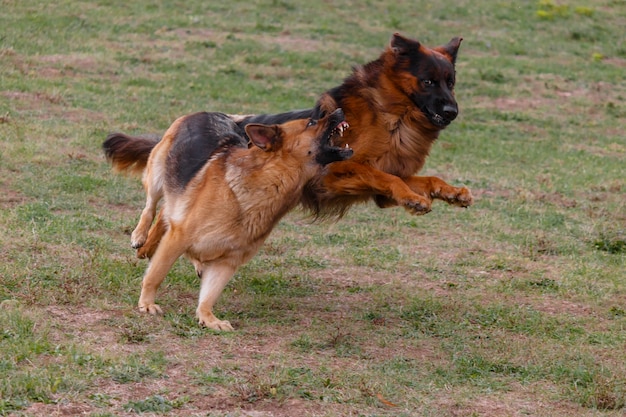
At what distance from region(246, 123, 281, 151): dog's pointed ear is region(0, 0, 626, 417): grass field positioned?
1322mm

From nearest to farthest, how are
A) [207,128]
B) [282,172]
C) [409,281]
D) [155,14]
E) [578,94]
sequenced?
[282,172] < [207,128] < [409,281] < [578,94] < [155,14]

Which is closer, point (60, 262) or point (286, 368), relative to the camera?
point (286, 368)

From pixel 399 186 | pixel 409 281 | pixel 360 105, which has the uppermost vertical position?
pixel 360 105

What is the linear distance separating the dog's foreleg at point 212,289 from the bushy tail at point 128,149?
6.64ft

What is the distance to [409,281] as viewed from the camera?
8703mm

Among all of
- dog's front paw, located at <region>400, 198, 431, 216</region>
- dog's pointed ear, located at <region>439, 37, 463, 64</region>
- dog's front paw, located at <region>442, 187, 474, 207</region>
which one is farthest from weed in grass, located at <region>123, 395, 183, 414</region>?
dog's pointed ear, located at <region>439, 37, 463, 64</region>

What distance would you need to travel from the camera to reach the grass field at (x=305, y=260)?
18.8 ft

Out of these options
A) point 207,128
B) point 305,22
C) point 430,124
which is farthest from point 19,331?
point 305,22

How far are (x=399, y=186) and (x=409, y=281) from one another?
169cm

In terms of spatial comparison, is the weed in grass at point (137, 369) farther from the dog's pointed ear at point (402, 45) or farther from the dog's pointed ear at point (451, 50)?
the dog's pointed ear at point (451, 50)

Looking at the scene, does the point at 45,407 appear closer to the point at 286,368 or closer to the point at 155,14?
the point at 286,368

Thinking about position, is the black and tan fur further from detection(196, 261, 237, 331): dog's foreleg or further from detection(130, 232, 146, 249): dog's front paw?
detection(130, 232, 146, 249): dog's front paw

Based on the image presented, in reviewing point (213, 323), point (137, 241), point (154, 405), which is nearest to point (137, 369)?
point (154, 405)

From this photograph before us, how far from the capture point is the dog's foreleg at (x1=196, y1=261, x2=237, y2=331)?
6852 millimetres
